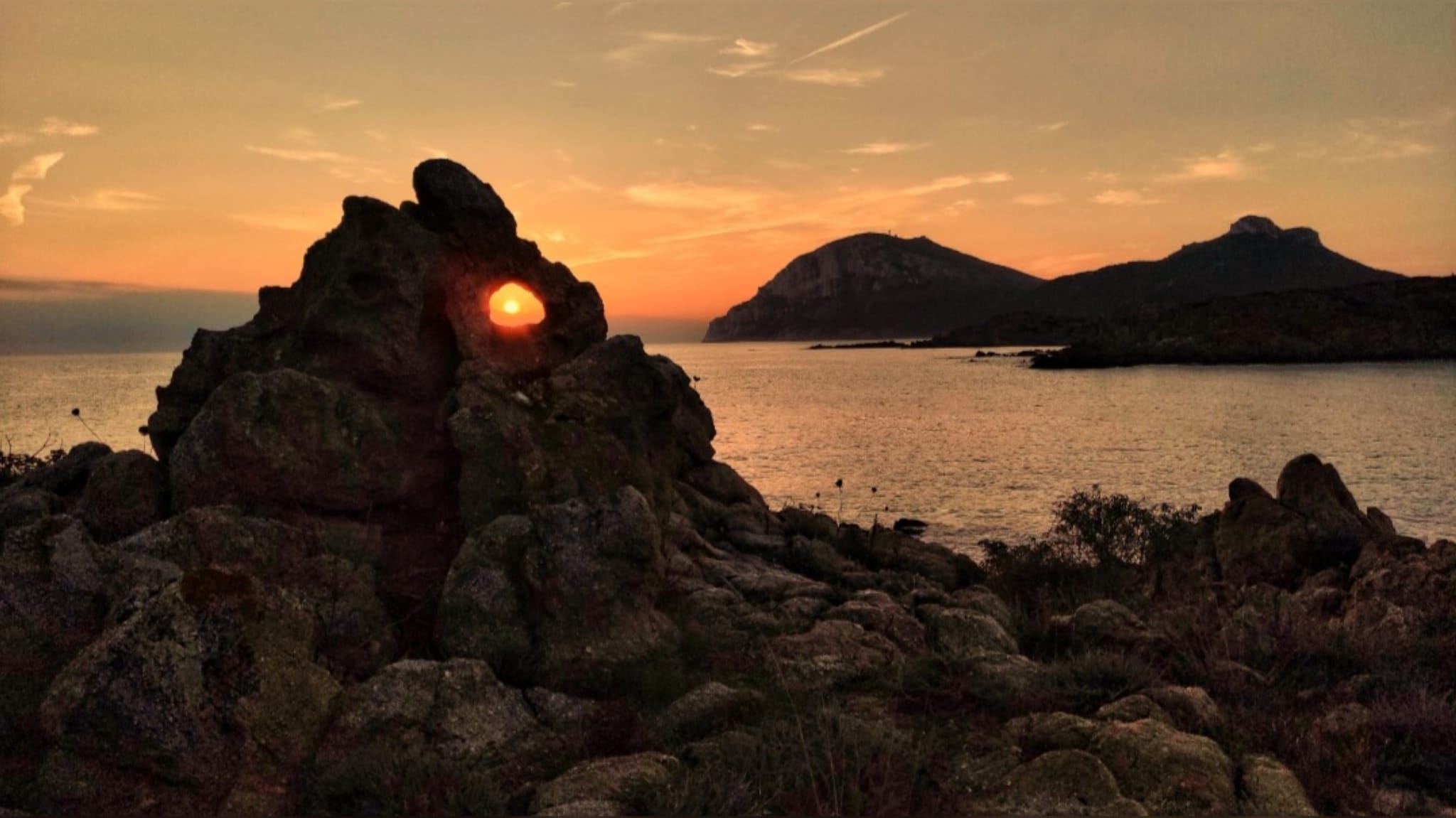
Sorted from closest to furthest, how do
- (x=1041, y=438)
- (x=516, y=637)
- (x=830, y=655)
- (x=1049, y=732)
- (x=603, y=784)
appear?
(x=603, y=784), (x=1049, y=732), (x=516, y=637), (x=830, y=655), (x=1041, y=438)

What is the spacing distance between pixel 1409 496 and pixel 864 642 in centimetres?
4590

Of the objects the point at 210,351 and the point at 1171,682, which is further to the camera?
the point at 210,351

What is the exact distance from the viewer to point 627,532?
10.8m

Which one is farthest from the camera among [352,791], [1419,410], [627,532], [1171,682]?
[1419,410]

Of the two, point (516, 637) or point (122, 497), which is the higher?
point (122, 497)

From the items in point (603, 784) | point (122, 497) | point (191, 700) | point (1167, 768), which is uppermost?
point (122, 497)

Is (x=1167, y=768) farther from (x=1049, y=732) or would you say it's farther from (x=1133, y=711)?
(x=1133, y=711)

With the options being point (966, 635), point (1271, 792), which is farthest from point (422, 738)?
point (966, 635)

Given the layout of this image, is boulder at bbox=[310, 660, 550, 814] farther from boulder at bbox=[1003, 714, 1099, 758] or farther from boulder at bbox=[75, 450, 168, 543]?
boulder at bbox=[75, 450, 168, 543]

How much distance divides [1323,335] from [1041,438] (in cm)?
15966

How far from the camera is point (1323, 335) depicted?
18738cm

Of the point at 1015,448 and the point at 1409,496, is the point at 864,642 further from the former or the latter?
the point at 1015,448

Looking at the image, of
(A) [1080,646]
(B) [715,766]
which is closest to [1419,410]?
(A) [1080,646]

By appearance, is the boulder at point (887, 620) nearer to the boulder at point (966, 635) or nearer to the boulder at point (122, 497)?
the boulder at point (966, 635)
